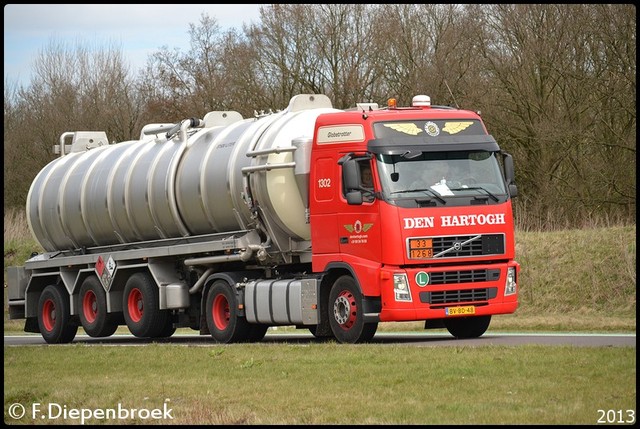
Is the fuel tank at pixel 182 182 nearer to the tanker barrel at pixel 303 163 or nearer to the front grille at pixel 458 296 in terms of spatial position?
the tanker barrel at pixel 303 163

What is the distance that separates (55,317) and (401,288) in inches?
426

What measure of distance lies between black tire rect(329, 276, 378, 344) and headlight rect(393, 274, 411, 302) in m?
0.66

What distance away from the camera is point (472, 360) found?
15.8 m

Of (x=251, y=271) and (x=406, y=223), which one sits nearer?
(x=406, y=223)

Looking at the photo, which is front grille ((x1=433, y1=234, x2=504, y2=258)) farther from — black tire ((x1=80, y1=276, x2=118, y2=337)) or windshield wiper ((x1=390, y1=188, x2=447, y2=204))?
black tire ((x1=80, y1=276, x2=118, y2=337))

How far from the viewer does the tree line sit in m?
35.9

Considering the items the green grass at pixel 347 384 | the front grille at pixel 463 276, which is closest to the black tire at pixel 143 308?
the green grass at pixel 347 384

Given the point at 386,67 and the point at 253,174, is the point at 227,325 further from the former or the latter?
the point at 386,67

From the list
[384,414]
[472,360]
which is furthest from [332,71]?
[384,414]

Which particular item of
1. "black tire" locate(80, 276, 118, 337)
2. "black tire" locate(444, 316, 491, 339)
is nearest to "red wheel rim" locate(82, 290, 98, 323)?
"black tire" locate(80, 276, 118, 337)

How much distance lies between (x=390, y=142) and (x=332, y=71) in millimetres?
24055

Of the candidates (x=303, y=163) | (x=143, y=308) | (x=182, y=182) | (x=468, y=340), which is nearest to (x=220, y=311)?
(x=143, y=308)

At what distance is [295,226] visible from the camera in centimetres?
2203

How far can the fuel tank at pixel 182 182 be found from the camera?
21953 mm
